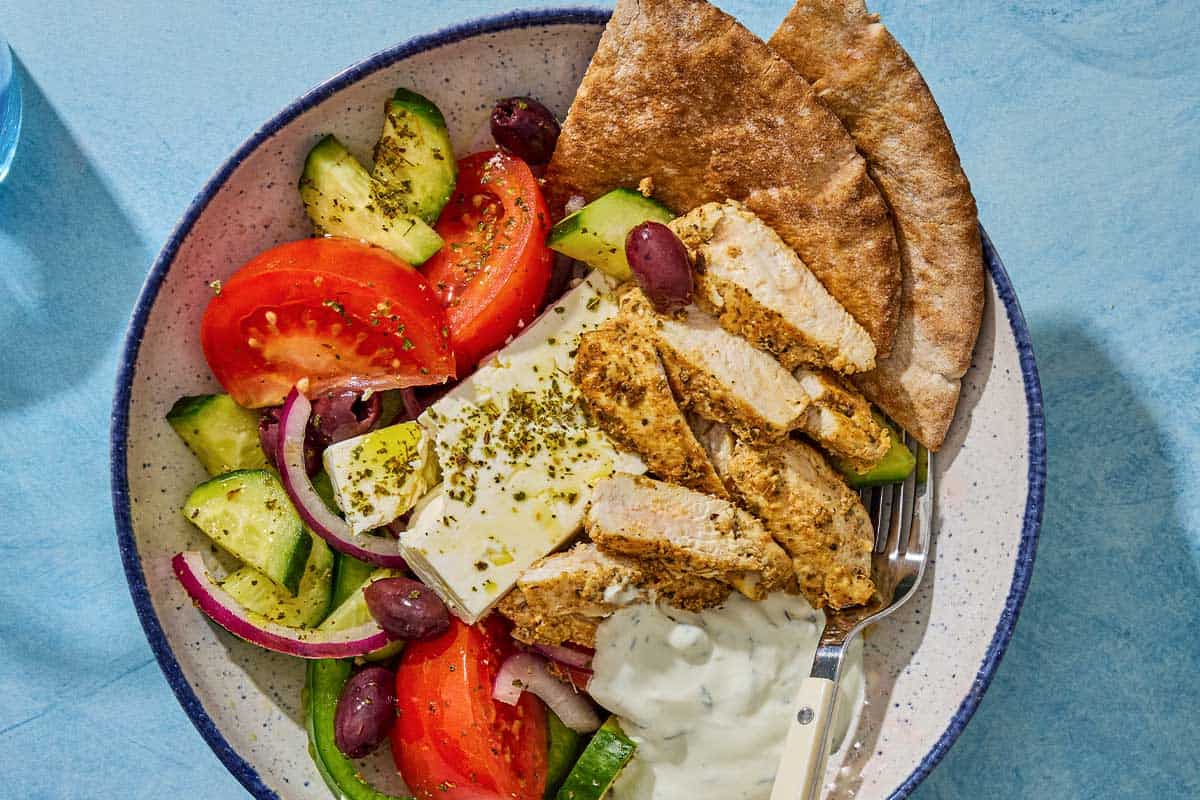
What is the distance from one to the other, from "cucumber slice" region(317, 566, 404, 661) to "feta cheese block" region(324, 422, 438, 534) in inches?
6.4

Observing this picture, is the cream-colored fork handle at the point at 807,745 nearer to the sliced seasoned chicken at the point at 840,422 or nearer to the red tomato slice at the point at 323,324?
the sliced seasoned chicken at the point at 840,422

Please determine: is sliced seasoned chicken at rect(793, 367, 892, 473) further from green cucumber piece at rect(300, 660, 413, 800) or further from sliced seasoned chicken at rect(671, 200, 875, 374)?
green cucumber piece at rect(300, 660, 413, 800)

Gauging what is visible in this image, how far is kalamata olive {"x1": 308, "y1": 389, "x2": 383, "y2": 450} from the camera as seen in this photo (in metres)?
2.63

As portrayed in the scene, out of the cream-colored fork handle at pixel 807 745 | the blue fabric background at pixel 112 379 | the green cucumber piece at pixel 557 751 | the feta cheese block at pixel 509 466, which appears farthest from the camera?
the blue fabric background at pixel 112 379

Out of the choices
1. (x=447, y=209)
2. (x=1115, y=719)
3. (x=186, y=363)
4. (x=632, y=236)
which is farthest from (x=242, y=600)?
(x=1115, y=719)

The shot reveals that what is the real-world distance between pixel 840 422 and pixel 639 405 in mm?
483

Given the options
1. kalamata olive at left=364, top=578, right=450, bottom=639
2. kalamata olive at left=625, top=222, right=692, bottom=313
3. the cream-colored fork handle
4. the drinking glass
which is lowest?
the cream-colored fork handle

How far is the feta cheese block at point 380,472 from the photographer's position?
8.43ft

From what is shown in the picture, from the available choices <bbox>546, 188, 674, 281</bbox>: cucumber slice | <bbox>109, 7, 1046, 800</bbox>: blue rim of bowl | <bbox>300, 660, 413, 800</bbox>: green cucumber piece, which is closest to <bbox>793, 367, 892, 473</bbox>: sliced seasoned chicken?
<bbox>109, 7, 1046, 800</bbox>: blue rim of bowl

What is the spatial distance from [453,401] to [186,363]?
0.68 m

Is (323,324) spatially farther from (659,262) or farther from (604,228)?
(659,262)

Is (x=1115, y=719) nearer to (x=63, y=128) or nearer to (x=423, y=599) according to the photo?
(x=423, y=599)

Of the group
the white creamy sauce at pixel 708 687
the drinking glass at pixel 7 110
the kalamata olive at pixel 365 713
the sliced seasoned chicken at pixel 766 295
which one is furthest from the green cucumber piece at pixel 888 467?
the drinking glass at pixel 7 110

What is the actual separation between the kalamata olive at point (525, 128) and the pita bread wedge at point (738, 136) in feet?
0.25
